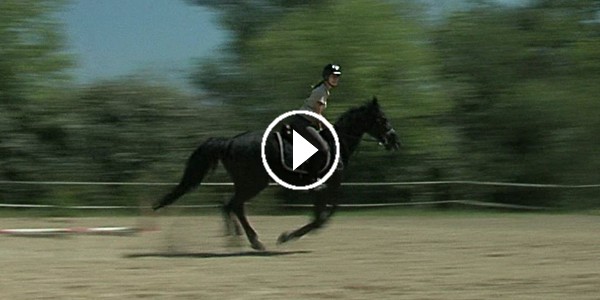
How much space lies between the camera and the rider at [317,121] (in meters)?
12.9

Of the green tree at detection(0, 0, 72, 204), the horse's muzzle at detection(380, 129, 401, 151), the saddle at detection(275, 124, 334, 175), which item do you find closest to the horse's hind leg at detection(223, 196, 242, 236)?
the saddle at detection(275, 124, 334, 175)

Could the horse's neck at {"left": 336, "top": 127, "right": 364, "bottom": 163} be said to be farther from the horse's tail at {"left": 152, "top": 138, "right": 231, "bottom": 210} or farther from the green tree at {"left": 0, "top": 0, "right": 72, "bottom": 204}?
the green tree at {"left": 0, "top": 0, "right": 72, "bottom": 204}

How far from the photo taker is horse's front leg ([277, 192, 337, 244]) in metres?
13.6

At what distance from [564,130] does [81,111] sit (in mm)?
13415

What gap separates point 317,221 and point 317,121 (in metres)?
1.34

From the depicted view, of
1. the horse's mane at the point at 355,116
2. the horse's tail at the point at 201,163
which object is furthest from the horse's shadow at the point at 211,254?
the horse's mane at the point at 355,116

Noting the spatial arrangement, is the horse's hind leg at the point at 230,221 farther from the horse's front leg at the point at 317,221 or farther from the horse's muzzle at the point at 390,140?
the horse's muzzle at the point at 390,140

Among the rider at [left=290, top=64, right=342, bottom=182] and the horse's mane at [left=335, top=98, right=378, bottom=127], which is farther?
the horse's mane at [left=335, top=98, right=378, bottom=127]

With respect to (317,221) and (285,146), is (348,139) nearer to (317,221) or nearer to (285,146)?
(285,146)

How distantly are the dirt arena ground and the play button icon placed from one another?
1.14m

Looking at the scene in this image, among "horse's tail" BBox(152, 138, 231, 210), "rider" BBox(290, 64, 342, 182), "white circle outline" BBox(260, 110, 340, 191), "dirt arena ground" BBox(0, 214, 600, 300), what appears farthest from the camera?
"horse's tail" BBox(152, 138, 231, 210)

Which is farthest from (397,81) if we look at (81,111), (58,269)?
(58,269)

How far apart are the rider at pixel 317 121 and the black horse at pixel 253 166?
31 cm

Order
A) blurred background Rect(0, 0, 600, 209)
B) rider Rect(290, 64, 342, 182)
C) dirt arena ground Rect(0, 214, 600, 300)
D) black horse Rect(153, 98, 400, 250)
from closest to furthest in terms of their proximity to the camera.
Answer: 1. dirt arena ground Rect(0, 214, 600, 300)
2. rider Rect(290, 64, 342, 182)
3. black horse Rect(153, 98, 400, 250)
4. blurred background Rect(0, 0, 600, 209)
